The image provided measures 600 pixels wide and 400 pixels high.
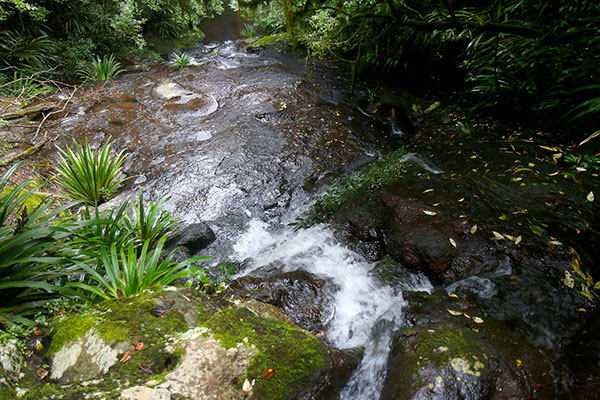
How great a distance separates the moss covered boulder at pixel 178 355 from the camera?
1300 mm

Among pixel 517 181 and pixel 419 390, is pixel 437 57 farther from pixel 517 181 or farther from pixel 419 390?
Answer: pixel 419 390

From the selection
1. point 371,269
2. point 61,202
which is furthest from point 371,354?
point 61,202

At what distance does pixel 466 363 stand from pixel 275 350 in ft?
3.66

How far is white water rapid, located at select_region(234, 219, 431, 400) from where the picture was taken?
1.96 m

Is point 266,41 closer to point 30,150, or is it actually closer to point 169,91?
point 169,91

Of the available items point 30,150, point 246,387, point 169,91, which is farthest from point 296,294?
point 169,91

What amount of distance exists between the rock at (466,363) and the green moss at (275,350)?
50 cm

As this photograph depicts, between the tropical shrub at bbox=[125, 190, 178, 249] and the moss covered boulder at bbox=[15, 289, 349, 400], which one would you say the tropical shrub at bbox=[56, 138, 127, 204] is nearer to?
the tropical shrub at bbox=[125, 190, 178, 249]

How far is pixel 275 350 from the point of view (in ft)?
5.25

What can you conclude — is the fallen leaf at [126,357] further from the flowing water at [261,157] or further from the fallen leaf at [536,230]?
the fallen leaf at [536,230]

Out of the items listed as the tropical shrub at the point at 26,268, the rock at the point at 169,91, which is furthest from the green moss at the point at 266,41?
the tropical shrub at the point at 26,268

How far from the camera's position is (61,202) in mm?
3686

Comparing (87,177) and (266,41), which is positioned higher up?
(266,41)

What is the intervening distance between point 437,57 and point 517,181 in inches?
136
